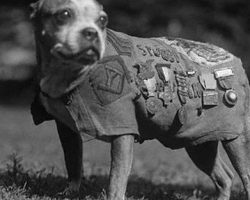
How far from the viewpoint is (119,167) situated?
21.0 feet

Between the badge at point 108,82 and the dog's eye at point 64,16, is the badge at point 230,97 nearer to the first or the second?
the badge at point 108,82

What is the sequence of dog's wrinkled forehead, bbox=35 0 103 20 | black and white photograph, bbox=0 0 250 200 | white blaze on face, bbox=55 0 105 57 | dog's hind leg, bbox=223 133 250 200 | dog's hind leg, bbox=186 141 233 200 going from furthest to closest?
dog's hind leg, bbox=186 141 233 200 → dog's hind leg, bbox=223 133 250 200 → black and white photograph, bbox=0 0 250 200 → dog's wrinkled forehead, bbox=35 0 103 20 → white blaze on face, bbox=55 0 105 57

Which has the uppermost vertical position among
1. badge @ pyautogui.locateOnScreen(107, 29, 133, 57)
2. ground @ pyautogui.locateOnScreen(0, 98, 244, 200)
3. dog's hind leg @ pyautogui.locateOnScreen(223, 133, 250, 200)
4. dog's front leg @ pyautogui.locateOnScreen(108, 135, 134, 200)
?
badge @ pyautogui.locateOnScreen(107, 29, 133, 57)

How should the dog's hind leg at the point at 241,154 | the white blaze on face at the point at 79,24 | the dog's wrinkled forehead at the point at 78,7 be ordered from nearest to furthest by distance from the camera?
1. the white blaze on face at the point at 79,24
2. the dog's wrinkled forehead at the point at 78,7
3. the dog's hind leg at the point at 241,154

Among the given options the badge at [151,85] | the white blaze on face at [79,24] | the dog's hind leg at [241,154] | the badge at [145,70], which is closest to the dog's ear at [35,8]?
the white blaze on face at [79,24]

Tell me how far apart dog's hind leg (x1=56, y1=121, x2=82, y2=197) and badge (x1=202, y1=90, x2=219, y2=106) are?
3.62 ft

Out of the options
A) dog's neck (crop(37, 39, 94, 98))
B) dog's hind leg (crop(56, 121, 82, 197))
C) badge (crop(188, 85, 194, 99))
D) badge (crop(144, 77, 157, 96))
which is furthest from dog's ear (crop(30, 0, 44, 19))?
badge (crop(188, 85, 194, 99))

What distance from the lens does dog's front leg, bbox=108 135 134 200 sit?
6402mm

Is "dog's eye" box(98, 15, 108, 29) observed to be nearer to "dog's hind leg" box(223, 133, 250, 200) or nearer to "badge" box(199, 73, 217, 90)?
"badge" box(199, 73, 217, 90)

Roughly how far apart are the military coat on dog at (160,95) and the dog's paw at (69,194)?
0.67 meters

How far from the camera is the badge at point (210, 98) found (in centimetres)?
691

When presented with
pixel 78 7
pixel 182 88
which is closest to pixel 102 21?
pixel 78 7

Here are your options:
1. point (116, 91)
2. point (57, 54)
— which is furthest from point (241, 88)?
point (57, 54)

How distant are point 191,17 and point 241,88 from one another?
12.5 metres
